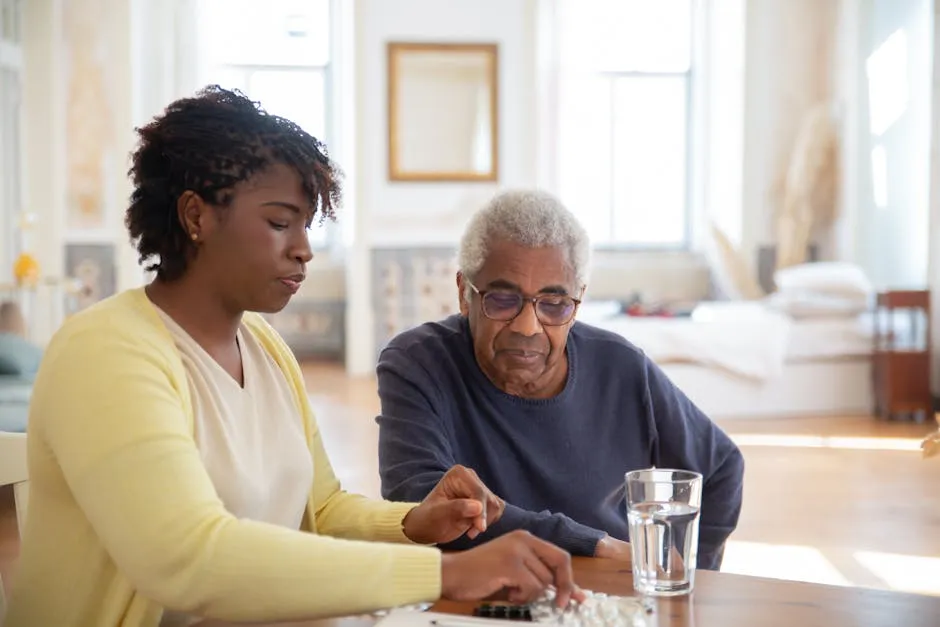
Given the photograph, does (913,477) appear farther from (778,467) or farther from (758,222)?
(758,222)

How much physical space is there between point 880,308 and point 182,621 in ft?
18.9

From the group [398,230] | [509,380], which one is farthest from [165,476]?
[398,230]

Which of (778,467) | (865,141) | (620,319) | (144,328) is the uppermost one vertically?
(865,141)

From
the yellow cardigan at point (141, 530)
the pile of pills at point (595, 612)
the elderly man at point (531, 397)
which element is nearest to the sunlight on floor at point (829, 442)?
the elderly man at point (531, 397)

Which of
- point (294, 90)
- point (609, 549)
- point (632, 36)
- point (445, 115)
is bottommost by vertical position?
point (609, 549)

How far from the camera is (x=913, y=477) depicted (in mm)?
4699

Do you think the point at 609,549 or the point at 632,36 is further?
the point at 632,36

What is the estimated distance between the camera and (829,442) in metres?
5.52

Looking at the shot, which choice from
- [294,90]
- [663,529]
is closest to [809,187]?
[294,90]

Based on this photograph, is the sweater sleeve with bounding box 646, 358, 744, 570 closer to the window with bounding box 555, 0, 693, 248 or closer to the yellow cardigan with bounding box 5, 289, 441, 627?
the yellow cardigan with bounding box 5, 289, 441, 627

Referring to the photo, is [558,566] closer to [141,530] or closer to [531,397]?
[141,530]

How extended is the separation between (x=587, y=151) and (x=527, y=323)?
23.7ft

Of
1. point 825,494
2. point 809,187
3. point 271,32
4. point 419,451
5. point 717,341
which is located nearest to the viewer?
point 419,451

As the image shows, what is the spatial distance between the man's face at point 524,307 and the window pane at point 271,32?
7.28 metres
